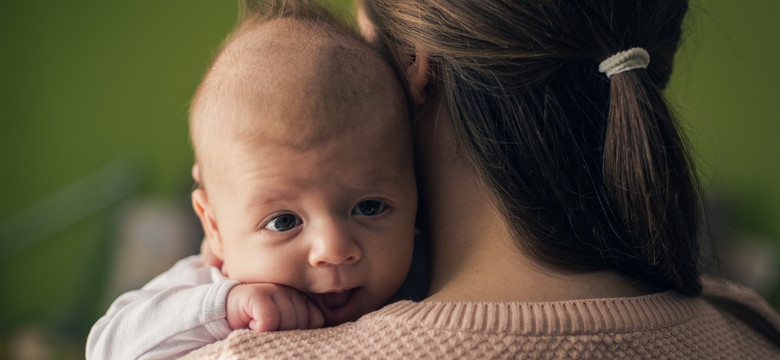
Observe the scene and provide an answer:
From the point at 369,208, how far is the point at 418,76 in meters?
0.21

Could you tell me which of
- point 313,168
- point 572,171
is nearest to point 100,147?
point 313,168

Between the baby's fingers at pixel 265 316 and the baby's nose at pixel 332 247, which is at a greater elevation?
the baby's nose at pixel 332 247

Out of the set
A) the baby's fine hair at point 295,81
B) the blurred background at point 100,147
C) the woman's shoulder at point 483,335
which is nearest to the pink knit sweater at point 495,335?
the woman's shoulder at point 483,335

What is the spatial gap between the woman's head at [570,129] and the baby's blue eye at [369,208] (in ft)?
0.54

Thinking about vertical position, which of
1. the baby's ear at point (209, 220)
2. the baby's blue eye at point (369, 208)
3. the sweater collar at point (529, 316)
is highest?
the baby's ear at point (209, 220)

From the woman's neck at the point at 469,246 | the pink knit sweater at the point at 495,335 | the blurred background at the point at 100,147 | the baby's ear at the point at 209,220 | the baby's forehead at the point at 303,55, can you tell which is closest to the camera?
the pink knit sweater at the point at 495,335

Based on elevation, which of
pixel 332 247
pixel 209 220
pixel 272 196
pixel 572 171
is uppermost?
pixel 209 220

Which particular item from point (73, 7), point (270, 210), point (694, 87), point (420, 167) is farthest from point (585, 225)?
point (73, 7)

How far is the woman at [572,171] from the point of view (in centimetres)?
80

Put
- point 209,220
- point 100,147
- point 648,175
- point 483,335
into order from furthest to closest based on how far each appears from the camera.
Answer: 1. point 100,147
2. point 209,220
3. point 648,175
4. point 483,335

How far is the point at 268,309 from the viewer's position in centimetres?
86

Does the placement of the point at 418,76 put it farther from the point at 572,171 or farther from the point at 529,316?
the point at 529,316

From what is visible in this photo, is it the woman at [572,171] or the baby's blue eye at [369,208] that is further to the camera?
the baby's blue eye at [369,208]

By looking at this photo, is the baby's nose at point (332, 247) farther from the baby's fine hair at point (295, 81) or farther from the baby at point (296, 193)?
the baby's fine hair at point (295, 81)
